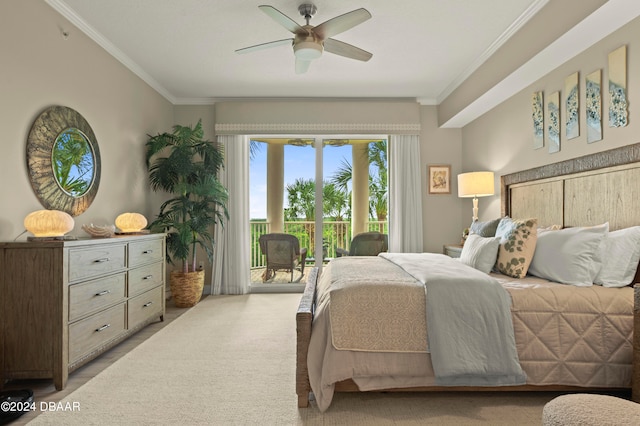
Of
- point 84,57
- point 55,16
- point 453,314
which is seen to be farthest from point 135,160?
point 453,314

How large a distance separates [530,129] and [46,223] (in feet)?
13.7

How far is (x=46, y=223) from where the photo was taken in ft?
8.22

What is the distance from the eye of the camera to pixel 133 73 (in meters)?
4.20

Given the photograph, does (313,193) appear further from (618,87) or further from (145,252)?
(618,87)

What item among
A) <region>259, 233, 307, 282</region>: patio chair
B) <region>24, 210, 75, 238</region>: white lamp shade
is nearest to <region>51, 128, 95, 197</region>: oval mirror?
<region>24, 210, 75, 238</region>: white lamp shade

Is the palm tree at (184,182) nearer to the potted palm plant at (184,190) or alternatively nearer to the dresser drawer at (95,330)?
the potted palm plant at (184,190)

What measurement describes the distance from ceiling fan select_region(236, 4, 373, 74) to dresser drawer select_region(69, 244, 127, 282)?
6.30 feet

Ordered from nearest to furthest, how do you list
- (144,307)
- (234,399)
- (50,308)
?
(234,399), (50,308), (144,307)

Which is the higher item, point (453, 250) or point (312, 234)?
point (312, 234)

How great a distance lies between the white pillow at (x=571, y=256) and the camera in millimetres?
2344

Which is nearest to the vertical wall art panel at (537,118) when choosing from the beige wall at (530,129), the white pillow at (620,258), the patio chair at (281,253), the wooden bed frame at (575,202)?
the beige wall at (530,129)

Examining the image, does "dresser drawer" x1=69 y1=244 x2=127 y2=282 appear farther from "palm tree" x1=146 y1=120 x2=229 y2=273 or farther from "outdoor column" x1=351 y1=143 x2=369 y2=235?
"outdoor column" x1=351 y1=143 x2=369 y2=235

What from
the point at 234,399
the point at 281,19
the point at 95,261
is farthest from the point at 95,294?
the point at 281,19

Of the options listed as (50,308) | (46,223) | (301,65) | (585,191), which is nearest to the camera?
(50,308)
